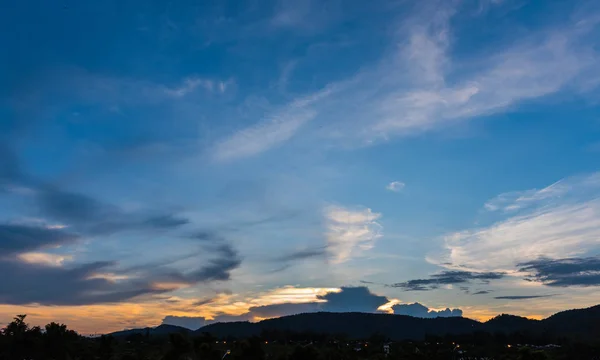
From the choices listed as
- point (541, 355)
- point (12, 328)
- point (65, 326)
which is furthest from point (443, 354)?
point (12, 328)

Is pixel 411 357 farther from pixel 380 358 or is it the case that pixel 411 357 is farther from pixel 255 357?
pixel 255 357

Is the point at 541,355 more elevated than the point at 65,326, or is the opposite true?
the point at 65,326

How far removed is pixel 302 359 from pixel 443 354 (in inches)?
4060

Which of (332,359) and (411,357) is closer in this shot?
(332,359)

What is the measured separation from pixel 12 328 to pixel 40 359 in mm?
28610

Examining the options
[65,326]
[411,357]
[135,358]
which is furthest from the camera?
[65,326]

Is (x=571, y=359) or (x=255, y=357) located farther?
(x=571, y=359)

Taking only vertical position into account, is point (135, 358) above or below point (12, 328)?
below

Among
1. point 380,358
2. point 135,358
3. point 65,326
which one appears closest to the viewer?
point 135,358

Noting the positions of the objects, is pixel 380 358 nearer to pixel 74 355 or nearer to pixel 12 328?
pixel 74 355

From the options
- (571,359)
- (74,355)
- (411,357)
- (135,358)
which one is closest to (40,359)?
(74,355)

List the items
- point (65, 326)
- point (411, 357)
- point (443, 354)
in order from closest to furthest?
point (411, 357), point (65, 326), point (443, 354)

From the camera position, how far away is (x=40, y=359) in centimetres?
11531

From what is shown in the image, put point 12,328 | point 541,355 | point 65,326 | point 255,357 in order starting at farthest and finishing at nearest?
point 12,328 < point 65,326 < point 541,355 < point 255,357
